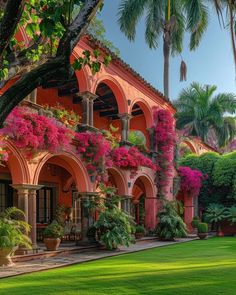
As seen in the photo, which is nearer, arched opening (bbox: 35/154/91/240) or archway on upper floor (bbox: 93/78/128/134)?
arched opening (bbox: 35/154/91/240)

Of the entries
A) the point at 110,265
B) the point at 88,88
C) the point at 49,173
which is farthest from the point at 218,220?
the point at 110,265

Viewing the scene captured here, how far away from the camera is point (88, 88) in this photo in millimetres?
17219

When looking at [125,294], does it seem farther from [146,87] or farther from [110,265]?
[146,87]

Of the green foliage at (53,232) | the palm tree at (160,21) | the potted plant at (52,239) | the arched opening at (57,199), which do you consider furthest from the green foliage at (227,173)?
the potted plant at (52,239)

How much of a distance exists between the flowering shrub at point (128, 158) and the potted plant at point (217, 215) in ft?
30.3

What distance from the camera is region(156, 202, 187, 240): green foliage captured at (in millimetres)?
21766

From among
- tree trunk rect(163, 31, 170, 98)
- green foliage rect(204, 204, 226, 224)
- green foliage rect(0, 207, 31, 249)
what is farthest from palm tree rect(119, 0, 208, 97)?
green foliage rect(0, 207, 31, 249)

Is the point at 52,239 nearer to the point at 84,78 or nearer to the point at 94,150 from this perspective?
the point at 94,150

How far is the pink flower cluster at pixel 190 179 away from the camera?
27.8 meters

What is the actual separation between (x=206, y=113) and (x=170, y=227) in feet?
72.0

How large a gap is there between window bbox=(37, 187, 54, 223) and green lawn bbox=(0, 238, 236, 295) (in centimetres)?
683

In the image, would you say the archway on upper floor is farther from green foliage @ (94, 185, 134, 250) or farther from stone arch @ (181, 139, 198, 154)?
stone arch @ (181, 139, 198, 154)

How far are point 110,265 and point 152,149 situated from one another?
1181 centimetres

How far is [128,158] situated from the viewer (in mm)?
19578
